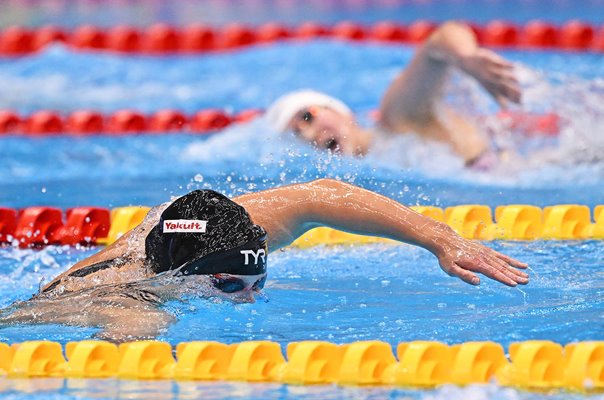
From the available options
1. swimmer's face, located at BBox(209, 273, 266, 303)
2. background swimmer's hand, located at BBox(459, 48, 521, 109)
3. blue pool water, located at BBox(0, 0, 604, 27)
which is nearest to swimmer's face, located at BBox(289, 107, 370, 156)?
background swimmer's hand, located at BBox(459, 48, 521, 109)

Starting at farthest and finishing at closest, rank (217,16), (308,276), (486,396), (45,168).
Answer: (217,16) < (45,168) < (308,276) < (486,396)

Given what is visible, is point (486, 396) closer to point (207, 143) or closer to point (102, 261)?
point (102, 261)

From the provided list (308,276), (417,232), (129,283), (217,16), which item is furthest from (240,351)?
(217,16)

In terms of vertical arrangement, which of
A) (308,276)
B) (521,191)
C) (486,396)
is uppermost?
(521,191)

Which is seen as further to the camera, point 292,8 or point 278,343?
point 292,8

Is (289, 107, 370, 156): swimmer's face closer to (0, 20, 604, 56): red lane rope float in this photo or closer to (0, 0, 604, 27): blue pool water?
(0, 20, 604, 56): red lane rope float

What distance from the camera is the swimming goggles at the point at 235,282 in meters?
3.04

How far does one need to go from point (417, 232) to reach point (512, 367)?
56cm

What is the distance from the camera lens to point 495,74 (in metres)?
5.13

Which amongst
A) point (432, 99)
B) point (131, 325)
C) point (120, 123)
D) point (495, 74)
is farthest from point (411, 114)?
point (131, 325)

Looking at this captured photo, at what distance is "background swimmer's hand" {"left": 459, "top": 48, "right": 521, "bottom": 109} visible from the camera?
5.06 m

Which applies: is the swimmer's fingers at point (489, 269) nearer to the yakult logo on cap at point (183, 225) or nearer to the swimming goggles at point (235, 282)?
the swimming goggles at point (235, 282)

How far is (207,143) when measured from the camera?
6902 millimetres

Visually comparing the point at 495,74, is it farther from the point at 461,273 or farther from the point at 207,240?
the point at 207,240
